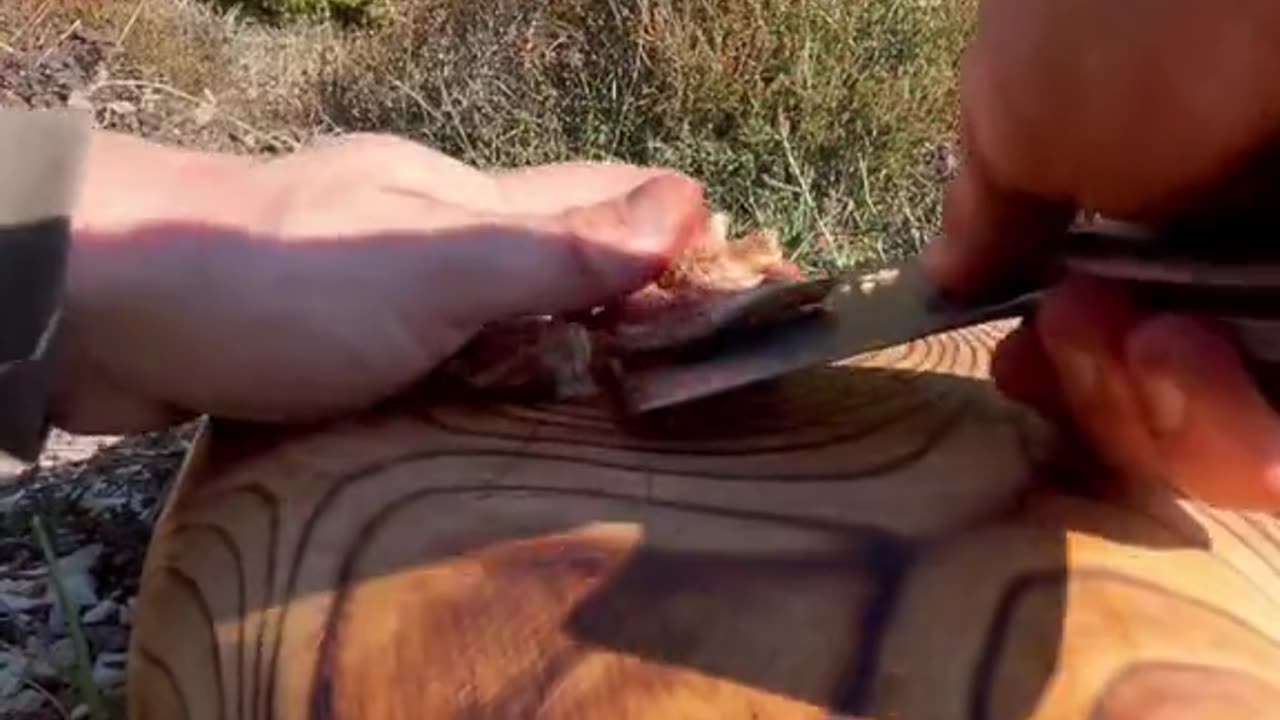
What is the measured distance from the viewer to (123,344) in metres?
1.07

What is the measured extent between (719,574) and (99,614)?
2.93ft

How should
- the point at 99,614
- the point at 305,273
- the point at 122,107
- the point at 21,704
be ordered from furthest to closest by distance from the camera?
the point at 122,107
the point at 99,614
the point at 21,704
the point at 305,273

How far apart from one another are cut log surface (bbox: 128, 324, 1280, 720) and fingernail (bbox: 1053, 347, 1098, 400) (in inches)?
2.9

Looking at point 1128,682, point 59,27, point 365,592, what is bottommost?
point 1128,682

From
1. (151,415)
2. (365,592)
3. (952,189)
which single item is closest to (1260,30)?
(952,189)

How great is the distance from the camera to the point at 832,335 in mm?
908

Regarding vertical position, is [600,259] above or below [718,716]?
above

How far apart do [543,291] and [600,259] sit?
0.03 m

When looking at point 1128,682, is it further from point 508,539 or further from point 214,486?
point 214,486

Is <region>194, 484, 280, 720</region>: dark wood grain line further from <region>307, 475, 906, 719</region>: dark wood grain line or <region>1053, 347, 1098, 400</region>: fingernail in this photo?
<region>1053, 347, 1098, 400</region>: fingernail

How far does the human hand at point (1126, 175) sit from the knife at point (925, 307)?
1 centimetres

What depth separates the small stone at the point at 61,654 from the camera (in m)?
1.55

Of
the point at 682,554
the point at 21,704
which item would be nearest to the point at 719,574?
the point at 682,554

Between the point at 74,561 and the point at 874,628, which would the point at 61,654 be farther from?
the point at 874,628
